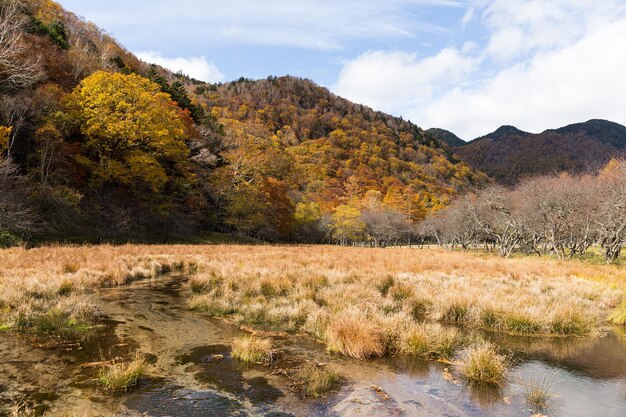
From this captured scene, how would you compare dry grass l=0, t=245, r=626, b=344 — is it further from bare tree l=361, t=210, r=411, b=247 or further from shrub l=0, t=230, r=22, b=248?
bare tree l=361, t=210, r=411, b=247

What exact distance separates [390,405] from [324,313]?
4.95 m

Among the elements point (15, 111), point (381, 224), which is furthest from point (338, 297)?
point (381, 224)

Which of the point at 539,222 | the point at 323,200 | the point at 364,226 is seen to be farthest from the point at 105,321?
the point at 323,200

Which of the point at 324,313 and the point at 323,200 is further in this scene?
the point at 323,200

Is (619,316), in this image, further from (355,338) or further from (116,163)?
(116,163)

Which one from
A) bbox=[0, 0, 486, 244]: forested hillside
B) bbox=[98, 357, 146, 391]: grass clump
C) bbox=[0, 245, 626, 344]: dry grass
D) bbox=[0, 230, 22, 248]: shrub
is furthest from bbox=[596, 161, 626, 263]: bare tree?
bbox=[0, 230, 22, 248]: shrub

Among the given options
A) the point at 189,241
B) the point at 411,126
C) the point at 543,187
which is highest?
the point at 411,126

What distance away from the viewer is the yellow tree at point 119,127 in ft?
119

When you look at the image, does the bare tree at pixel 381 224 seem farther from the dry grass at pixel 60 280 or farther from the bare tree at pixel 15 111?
the dry grass at pixel 60 280

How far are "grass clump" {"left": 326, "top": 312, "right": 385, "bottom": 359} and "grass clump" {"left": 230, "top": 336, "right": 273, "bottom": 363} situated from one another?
1492mm

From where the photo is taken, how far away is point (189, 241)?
4178 centimetres

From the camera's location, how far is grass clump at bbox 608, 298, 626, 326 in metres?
12.4

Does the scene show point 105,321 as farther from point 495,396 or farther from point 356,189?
point 356,189

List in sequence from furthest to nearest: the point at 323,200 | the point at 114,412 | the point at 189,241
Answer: the point at 323,200, the point at 189,241, the point at 114,412
